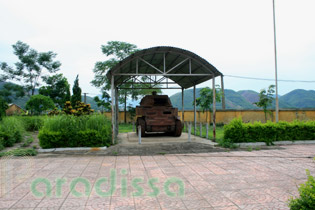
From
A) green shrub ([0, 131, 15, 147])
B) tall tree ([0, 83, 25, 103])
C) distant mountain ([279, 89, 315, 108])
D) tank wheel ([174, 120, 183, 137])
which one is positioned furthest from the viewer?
distant mountain ([279, 89, 315, 108])

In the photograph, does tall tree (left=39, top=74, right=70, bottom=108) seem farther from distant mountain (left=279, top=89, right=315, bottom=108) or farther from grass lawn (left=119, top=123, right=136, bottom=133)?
distant mountain (left=279, top=89, right=315, bottom=108)

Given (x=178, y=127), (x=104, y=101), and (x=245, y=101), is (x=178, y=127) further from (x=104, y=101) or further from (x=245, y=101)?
(x=245, y=101)

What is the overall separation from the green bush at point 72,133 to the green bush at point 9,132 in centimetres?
223

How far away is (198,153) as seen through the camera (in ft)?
29.3

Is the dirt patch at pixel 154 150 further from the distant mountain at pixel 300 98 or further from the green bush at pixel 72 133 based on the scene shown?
the distant mountain at pixel 300 98

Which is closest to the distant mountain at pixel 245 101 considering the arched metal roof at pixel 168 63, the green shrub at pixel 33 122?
the green shrub at pixel 33 122

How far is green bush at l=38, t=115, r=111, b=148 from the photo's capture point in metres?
9.38

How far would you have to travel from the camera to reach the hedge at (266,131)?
10.5 meters

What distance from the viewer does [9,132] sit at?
10.9 meters

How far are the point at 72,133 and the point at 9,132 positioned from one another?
3.60 meters

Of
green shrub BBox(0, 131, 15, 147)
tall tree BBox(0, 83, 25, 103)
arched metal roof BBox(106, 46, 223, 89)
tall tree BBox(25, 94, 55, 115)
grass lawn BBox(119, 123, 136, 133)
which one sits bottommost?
grass lawn BBox(119, 123, 136, 133)

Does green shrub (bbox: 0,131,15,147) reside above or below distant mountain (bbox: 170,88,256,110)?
below

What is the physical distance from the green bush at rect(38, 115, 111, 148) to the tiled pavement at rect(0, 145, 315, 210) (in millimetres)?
1325

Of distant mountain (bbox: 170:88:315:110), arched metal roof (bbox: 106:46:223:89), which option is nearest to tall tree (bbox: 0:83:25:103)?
arched metal roof (bbox: 106:46:223:89)
